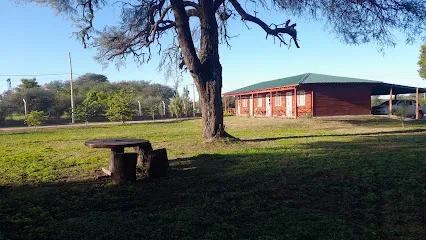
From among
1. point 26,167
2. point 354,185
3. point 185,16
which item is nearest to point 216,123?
point 185,16

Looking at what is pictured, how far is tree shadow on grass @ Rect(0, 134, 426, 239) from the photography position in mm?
3601

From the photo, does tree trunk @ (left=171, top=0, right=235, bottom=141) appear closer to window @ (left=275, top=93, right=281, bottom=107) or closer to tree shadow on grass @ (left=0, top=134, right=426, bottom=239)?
tree shadow on grass @ (left=0, top=134, right=426, bottom=239)

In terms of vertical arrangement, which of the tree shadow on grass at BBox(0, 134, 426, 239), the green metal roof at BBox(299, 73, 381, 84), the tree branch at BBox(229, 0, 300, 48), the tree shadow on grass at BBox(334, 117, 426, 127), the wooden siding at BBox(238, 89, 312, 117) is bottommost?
the tree shadow on grass at BBox(0, 134, 426, 239)

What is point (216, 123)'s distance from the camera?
11695 millimetres

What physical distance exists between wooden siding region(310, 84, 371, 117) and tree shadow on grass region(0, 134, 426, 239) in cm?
1805

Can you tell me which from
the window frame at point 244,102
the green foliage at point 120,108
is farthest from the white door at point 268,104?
the green foliage at point 120,108

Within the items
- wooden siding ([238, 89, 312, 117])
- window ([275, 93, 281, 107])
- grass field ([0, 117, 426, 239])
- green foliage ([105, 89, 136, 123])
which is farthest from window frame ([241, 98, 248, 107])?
grass field ([0, 117, 426, 239])

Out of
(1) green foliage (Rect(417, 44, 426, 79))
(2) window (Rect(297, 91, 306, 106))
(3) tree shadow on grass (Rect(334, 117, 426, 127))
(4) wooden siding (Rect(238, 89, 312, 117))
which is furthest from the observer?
(1) green foliage (Rect(417, 44, 426, 79))

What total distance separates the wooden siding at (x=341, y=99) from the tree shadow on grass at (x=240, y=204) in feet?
59.2

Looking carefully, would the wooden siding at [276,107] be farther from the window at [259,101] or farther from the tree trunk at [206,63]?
the tree trunk at [206,63]

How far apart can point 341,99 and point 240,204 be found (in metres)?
22.8

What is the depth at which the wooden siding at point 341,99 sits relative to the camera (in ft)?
81.5

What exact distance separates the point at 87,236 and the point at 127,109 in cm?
2461

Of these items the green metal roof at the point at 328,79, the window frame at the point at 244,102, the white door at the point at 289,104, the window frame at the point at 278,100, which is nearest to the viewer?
the green metal roof at the point at 328,79
